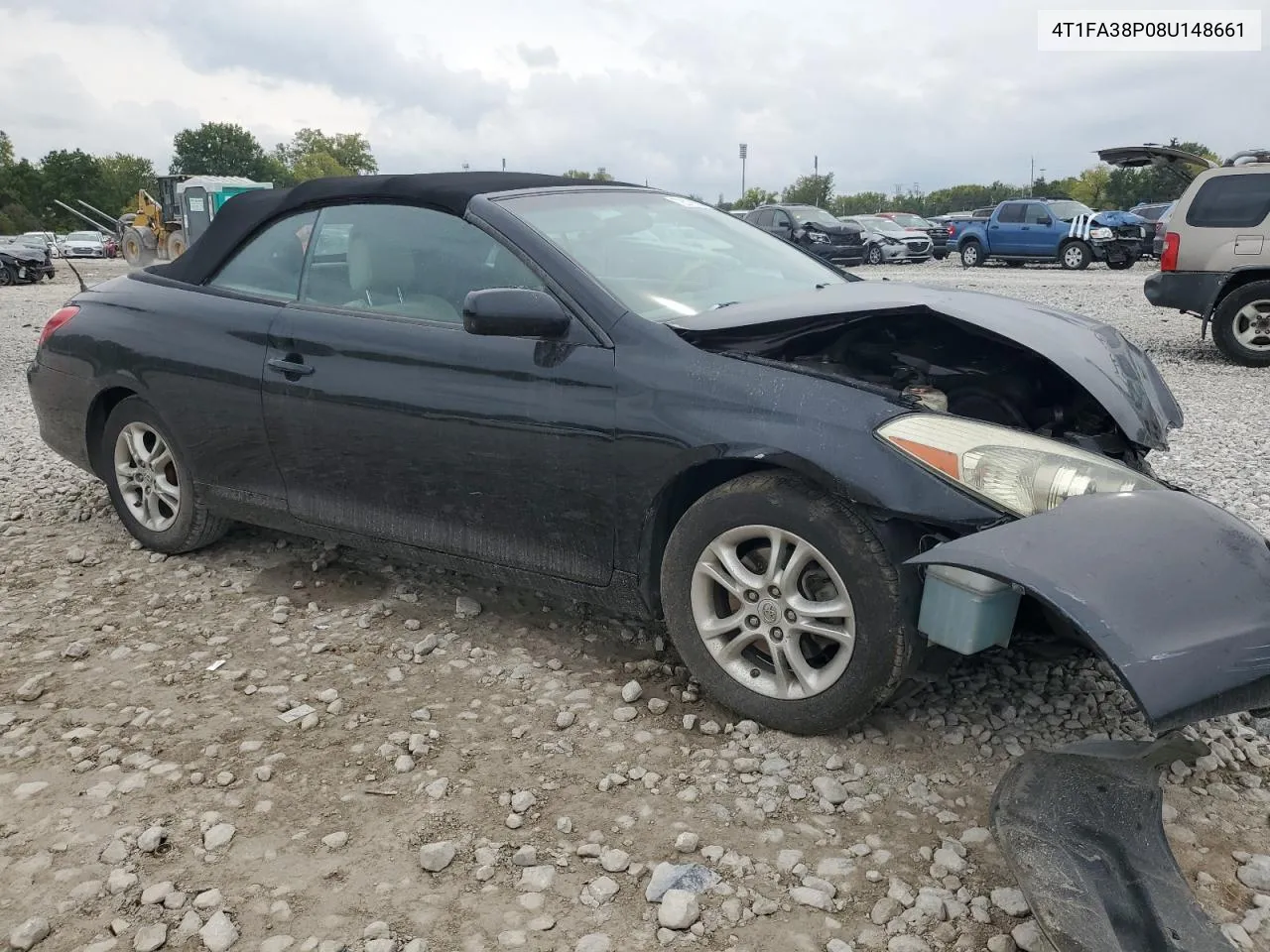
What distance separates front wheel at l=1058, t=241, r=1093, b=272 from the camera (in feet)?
79.9

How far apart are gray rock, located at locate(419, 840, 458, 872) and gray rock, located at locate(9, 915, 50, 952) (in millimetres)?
806

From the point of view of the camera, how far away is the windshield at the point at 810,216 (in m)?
25.5

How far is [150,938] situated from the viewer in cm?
219

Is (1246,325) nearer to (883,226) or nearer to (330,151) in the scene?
(883,226)

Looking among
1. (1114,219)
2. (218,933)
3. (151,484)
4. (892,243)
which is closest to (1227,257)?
(151,484)

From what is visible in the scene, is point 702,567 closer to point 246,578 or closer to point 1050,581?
point 1050,581

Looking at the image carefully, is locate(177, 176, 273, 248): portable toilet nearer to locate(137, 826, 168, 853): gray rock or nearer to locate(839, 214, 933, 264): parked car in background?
locate(839, 214, 933, 264): parked car in background

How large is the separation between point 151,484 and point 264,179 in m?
98.8

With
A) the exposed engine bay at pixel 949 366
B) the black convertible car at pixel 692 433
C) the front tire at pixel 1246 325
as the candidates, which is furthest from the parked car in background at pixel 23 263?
the exposed engine bay at pixel 949 366

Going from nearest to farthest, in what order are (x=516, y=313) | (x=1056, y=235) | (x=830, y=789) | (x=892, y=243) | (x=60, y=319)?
(x=830, y=789) < (x=516, y=313) < (x=60, y=319) < (x=1056, y=235) < (x=892, y=243)

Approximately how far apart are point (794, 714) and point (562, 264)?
1572 millimetres

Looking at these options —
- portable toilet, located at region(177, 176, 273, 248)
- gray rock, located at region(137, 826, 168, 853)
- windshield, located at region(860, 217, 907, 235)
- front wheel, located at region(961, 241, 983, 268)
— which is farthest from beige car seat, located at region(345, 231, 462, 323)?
portable toilet, located at region(177, 176, 273, 248)

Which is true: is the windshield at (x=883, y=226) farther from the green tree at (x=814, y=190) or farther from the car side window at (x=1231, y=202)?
the green tree at (x=814, y=190)

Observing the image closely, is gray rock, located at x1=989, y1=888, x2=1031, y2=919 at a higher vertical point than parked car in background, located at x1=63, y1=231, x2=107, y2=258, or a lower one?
higher
